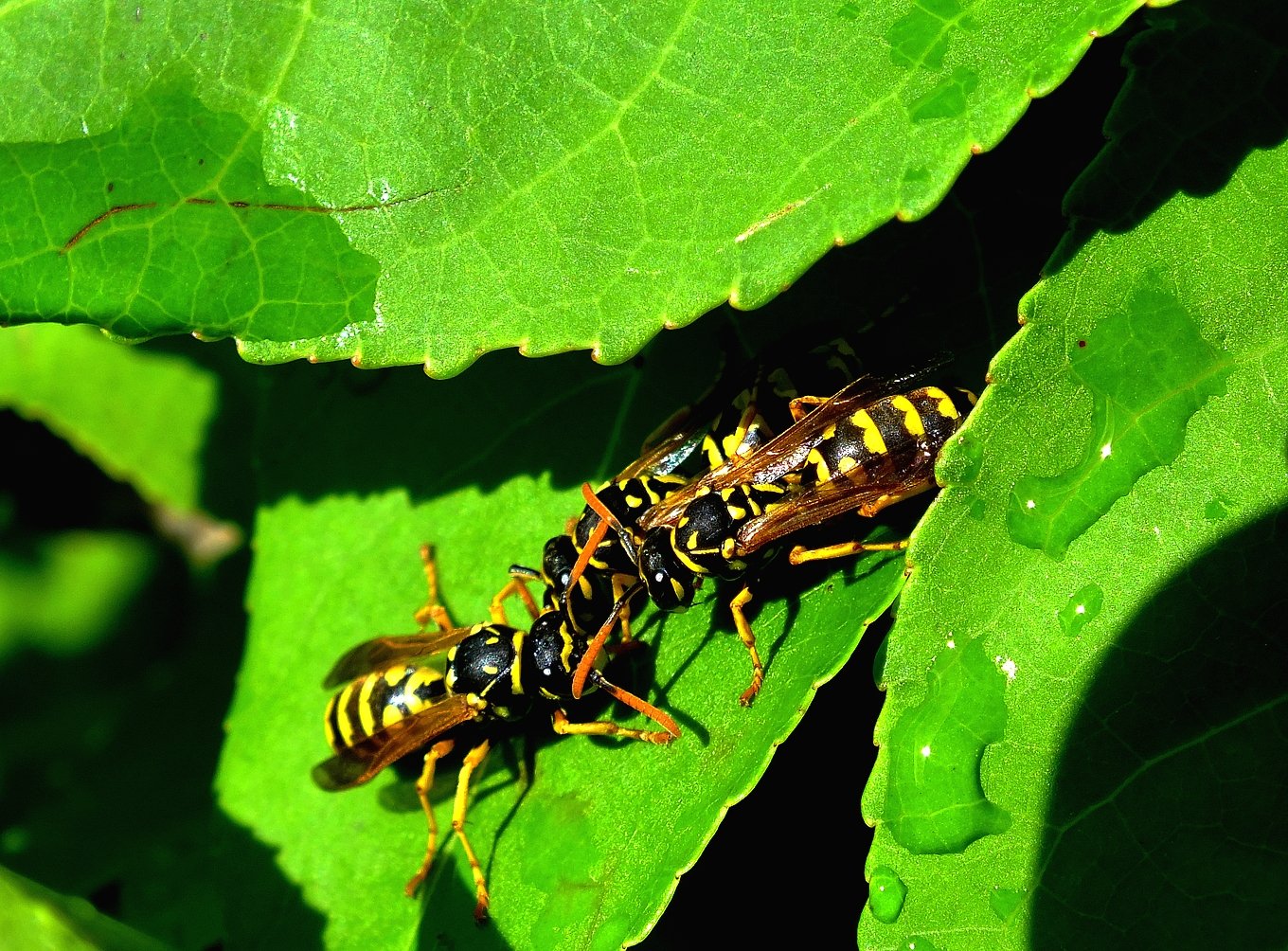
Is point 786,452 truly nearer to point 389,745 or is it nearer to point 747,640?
point 747,640

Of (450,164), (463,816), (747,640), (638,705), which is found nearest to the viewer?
(450,164)

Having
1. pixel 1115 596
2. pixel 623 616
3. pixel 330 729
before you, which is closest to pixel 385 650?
pixel 330 729

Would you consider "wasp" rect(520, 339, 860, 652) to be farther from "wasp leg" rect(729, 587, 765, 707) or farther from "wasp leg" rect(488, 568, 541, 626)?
"wasp leg" rect(729, 587, 765, 707)

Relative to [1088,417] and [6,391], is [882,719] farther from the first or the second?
[6,391]

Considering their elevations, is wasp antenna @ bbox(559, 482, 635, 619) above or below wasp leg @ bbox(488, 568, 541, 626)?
above

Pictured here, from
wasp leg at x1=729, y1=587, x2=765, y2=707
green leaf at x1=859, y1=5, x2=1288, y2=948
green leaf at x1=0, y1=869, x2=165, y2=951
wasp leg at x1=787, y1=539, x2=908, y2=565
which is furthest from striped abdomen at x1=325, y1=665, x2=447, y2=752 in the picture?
green leaf at x1=859, y1=5, x2=1288, y2=948

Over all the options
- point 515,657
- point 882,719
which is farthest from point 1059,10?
point 515,657
